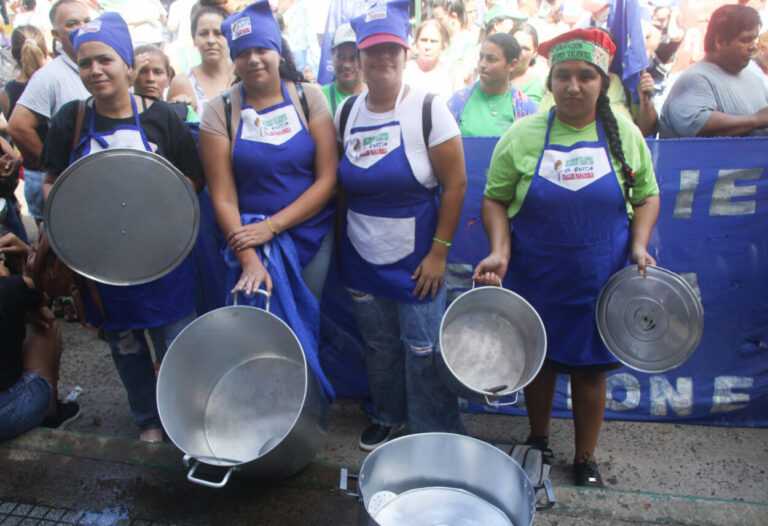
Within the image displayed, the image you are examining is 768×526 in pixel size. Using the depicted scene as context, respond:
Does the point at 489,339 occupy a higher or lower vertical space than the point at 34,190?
lower

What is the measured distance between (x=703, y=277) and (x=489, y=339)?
1.50 metres

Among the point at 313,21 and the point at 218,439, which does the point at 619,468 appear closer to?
the point at 218,439

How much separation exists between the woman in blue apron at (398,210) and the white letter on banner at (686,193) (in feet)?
4.47

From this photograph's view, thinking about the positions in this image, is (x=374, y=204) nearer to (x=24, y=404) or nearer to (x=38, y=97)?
(x=24, y=404)

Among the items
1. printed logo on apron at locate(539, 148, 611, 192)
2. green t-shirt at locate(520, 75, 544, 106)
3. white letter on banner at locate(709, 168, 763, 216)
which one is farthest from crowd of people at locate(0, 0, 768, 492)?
green t-shirt at locate(520, 75, 544, 106)

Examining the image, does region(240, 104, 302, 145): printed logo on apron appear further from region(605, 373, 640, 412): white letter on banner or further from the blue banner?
region(605, 373, 640, 412): white letter on banner

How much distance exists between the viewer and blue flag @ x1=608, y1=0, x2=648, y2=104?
126 inches

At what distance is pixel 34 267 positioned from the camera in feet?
7.30

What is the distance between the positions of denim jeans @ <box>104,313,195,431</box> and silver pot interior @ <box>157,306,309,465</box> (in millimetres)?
463

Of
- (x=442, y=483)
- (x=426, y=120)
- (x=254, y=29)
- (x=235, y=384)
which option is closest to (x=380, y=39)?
(x=426, y=120)

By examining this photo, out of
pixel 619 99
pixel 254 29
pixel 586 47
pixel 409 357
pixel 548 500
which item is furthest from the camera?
pixel 619 99

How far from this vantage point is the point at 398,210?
Answer: 7.45ft

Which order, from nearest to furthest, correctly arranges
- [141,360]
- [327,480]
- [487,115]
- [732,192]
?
[327,480] → [141,360] → [732,192] → [487,115]

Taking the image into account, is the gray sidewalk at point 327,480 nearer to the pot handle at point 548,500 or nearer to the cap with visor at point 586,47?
the pot handle at point 548,500
